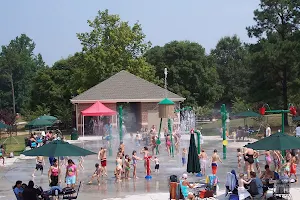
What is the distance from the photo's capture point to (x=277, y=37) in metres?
41.9

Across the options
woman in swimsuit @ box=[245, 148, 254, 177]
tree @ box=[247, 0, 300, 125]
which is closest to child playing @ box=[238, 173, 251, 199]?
woman in swimsuit @ box=[245, 148, 254, 177]

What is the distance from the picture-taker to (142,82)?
1925 inches

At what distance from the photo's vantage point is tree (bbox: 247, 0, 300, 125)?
130 feet

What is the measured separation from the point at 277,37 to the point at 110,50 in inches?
851

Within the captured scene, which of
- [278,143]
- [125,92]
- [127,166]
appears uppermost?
[125,92]

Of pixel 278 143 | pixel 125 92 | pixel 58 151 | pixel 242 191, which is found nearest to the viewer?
pixel 242 191

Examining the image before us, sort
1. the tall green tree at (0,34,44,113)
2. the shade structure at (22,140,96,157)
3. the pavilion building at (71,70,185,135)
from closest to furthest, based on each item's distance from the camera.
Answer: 1. the shade structure at (22,140,96,157)
2. the pavilion building at (71,70,185,135)
3. the tall green tree at (0,34,44,113)

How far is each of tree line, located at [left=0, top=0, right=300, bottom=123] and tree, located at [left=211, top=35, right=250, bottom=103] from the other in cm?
24

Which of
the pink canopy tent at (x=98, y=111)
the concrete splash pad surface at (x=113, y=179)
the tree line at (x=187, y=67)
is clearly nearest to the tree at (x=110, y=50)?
the tree line at (x=187, y=67)

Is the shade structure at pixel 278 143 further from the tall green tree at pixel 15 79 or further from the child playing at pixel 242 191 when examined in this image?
the tall green tree at pixel 15 79

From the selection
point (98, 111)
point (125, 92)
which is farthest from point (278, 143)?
point (125, 92)

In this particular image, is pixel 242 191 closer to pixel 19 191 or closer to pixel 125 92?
pixel 19 191

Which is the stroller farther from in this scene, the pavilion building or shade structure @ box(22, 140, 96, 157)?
the pavilion building

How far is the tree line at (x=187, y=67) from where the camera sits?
41500mm
